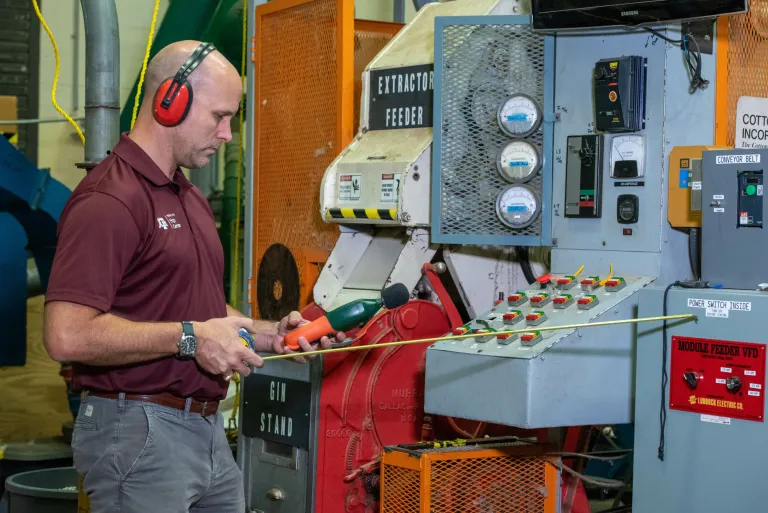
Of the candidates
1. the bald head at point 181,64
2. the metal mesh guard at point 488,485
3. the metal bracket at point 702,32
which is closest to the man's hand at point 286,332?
the bald head at point 181,64

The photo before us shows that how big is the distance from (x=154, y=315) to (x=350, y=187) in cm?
218

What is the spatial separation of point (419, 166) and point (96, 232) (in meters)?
2.27

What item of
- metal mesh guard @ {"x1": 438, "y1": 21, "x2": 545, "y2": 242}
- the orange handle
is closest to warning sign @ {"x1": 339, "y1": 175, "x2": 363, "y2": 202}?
metal mesh guard @ {"x1": 438, "y1": 21, "x2": 545, "y2": 242}

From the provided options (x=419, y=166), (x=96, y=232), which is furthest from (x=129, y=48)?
(x=96, y=232)

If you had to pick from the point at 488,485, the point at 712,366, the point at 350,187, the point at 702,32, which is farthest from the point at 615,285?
the point at 350,187

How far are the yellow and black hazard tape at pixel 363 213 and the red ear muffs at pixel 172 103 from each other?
1910 mm

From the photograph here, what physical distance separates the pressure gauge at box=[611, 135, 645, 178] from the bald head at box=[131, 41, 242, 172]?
5.82 feet

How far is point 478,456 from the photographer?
4082 mm

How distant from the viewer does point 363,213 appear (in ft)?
16.1

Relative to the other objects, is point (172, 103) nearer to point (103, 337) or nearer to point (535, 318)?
point (103, 337)

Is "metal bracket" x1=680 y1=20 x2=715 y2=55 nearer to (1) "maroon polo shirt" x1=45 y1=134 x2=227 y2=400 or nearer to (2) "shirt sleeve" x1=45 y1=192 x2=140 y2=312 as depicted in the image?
(1) "maroon polo shirt" x1=45 y1=134 x2=227 y2=400

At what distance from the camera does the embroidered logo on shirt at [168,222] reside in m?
2.92

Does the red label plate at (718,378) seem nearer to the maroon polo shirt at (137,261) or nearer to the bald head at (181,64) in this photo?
the maroon polo shirt at (137,261)

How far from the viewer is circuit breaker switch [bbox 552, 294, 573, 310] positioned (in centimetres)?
400
